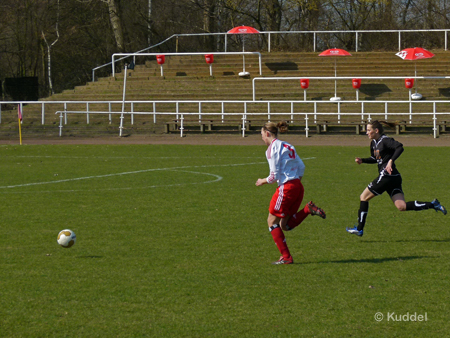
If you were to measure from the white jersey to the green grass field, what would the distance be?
3.33 ft

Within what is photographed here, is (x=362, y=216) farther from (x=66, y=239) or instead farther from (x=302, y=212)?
(x=66, y=239)

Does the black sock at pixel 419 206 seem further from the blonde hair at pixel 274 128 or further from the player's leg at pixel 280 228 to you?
the blonde hair at pixel 274 128

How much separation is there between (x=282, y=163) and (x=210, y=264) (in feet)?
4.68

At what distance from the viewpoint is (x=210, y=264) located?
24.2 ft

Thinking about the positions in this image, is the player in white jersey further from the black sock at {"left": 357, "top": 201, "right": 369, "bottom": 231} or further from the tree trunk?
the tree trunk

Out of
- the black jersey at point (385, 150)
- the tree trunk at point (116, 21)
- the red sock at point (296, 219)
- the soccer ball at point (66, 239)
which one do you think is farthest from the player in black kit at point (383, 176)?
the tree trunk at point (116, 21)

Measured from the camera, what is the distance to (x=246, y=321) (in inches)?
215

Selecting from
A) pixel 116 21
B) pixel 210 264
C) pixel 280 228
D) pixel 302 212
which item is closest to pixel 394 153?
pixel 302 212

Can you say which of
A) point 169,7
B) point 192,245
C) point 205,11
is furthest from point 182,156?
point 169,7

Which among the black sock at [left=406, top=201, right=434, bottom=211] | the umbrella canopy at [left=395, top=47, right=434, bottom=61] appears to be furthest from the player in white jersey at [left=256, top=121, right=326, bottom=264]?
the umbrella canopy at [left=395, top=47, right=434, bottom=61]

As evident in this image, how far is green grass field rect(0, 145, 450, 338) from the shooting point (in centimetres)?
545

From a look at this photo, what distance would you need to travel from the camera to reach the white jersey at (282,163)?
721 cm

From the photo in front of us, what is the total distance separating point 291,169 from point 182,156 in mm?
14324

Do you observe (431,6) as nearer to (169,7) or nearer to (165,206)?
(169,7)
